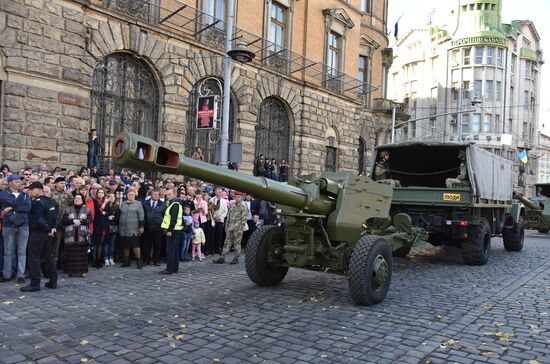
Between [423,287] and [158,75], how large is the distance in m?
11.7

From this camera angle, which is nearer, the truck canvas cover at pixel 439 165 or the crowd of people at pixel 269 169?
the truck canvas cover at pixel 439 165

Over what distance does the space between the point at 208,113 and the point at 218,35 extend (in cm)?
563

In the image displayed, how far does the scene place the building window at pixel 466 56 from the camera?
58.2 m

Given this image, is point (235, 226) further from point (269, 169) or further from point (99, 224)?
point (269, 169)

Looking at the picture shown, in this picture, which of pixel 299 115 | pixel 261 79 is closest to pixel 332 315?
pixel 261 79

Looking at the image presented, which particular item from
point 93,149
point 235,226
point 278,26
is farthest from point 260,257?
point 278,26

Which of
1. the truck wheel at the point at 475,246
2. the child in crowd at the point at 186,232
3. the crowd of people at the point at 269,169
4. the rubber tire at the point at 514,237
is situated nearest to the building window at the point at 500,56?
the crowd of people at the point at 269,169

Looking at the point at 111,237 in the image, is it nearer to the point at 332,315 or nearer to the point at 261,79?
the point at 332,315

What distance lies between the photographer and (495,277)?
9734 millimetres

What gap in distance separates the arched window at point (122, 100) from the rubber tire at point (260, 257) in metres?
8.93

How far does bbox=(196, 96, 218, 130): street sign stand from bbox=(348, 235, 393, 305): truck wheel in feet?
26.3

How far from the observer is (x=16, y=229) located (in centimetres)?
824

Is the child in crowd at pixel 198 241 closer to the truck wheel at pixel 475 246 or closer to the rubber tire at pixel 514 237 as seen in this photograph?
the truck wheel at pixel 475 246

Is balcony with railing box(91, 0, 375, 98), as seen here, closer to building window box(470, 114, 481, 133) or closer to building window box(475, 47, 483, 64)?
building window box(470, 114, 481, 133)
